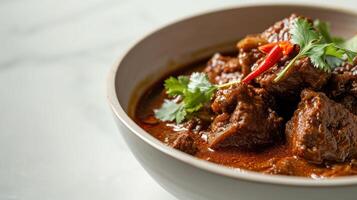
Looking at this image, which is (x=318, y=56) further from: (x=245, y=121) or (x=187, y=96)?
(x=187, y=96)

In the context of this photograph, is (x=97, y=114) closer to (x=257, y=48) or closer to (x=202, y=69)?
(x=202, y=69)

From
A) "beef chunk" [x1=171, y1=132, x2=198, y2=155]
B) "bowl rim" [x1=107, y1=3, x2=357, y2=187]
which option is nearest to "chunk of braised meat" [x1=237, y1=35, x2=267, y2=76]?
"beef chunk" [x1=171, y1=132, x2=198, y2=155]

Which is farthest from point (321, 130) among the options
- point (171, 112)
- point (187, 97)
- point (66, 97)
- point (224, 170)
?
point (66, 97)

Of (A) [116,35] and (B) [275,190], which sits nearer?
(B) [275,190]

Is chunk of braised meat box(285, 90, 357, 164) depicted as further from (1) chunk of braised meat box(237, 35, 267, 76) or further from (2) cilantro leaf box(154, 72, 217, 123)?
(2) cilantro leaf box(154, 72, 217, 123)

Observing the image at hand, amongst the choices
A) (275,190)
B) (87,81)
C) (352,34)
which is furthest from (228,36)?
(275,190)

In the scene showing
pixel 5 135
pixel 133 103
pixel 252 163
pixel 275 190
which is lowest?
pixel 5 135
